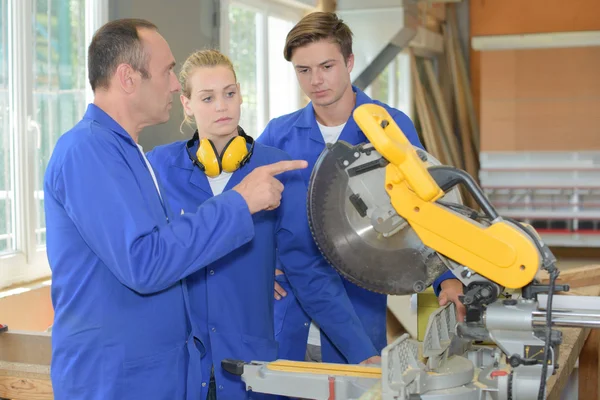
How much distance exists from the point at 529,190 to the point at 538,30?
2.44 m

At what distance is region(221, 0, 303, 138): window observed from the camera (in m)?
5.32

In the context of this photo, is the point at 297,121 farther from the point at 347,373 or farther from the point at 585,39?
the point at 585,39

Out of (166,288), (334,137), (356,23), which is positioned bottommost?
(166,288)

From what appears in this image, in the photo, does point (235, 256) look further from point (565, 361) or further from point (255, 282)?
point (565, 361)

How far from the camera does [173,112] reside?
3.96 metres

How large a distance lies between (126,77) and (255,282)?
67 centimetres

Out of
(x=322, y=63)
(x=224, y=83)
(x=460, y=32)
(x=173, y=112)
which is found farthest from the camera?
(x=460, y=32)

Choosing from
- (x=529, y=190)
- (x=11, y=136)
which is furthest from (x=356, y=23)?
(x=11, y=136)

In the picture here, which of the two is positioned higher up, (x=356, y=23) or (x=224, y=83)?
(x=356, y=23)

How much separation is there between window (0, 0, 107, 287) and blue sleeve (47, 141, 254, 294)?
1.81 metres

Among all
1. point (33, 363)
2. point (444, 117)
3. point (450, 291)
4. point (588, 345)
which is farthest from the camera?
point (444, 117)

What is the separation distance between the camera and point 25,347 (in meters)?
2.37

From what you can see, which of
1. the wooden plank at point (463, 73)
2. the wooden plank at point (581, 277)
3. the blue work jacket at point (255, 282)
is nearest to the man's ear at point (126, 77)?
the blue work jacket at point (255, 282)

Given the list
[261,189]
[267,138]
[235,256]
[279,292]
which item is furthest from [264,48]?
[261,189]
